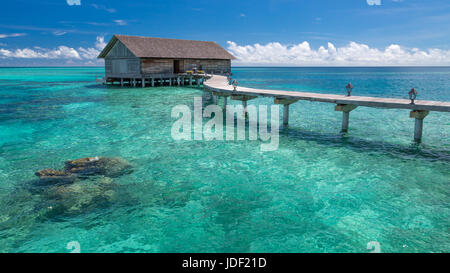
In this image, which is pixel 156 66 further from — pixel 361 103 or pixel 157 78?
pixel 361 103

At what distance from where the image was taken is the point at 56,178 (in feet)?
28.7

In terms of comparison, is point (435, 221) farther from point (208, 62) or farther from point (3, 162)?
point (208, 62)

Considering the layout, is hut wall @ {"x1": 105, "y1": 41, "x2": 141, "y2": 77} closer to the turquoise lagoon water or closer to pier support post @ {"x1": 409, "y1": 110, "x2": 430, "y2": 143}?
the turquoise lagoon water

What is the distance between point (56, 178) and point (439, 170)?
1093 centimetres

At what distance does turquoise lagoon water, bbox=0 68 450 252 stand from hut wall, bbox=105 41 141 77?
77.0 ft

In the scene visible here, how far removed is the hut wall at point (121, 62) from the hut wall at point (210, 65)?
7.11 meters

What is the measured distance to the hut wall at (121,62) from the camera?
3694cm

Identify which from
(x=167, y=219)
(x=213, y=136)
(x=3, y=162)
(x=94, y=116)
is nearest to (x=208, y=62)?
(x=94, y=116)

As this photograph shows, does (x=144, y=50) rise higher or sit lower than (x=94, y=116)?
higher

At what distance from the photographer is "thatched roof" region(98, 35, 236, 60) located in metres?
36.5

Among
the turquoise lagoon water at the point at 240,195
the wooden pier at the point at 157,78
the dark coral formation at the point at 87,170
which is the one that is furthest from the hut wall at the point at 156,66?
the dark coral formation at the point at 87,170

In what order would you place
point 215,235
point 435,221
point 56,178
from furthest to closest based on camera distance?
point 56,178, point 435,221, point 215,235

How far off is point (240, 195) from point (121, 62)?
1368 inches

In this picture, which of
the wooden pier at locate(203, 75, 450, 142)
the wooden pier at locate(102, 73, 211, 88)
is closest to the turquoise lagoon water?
the wooden pier at locate(203, 75, 450, 142)
